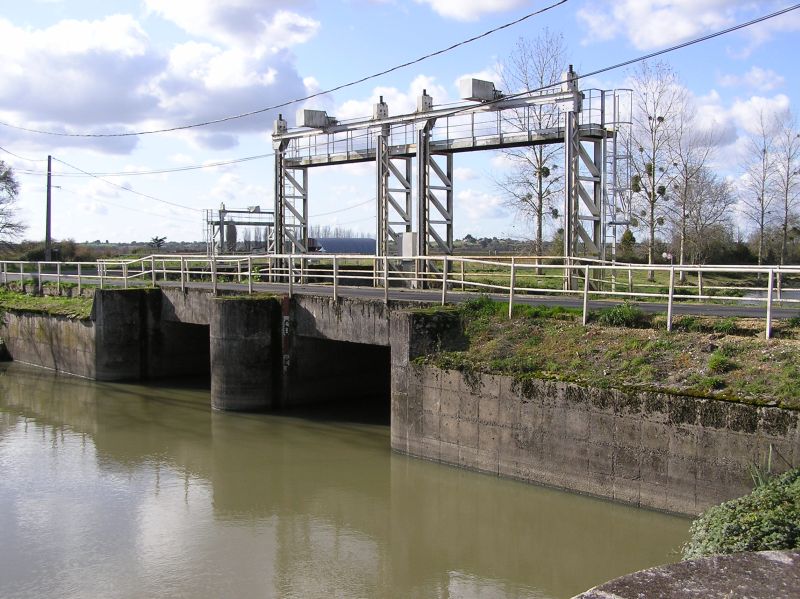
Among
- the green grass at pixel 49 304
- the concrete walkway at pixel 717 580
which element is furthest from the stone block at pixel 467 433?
the green grass at pixel 49 304

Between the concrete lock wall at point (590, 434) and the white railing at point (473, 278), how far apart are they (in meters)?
2.17

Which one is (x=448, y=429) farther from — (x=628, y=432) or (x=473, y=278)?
(x=473, y=278)

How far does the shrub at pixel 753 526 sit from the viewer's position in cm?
751

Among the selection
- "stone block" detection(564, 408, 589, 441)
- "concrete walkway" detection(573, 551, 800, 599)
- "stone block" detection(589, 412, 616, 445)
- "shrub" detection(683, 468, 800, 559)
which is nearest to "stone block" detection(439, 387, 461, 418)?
"stone block" detection(564, 408, 589, 441)

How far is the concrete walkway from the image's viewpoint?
19.4 ft

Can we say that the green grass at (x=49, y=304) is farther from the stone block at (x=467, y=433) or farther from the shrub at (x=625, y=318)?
the shrub at (x=625, y=318)

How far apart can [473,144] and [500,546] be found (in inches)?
661

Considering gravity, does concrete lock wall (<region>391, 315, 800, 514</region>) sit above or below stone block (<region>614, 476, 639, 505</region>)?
above

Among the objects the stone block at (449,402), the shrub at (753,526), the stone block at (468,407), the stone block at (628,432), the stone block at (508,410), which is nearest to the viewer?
the shrub at (753,526)

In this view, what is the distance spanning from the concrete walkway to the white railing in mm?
6063

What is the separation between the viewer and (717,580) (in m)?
6.12

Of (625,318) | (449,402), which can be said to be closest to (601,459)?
(625,318)

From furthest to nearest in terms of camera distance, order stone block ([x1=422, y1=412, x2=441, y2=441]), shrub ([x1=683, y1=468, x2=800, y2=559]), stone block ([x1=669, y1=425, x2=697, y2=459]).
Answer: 1. stone block ([x1=422, y1=412, x2=441, y2=441])
2. stone block ([x1=669, y1=425, x2=697, y2=459])
3. shrub ([x1=683, y1=468, x2=800, y2=559])

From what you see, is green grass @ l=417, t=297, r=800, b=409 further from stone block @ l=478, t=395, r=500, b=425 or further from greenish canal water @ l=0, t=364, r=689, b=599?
greenish canal water @ l=0, t=364, r=689, b=599
